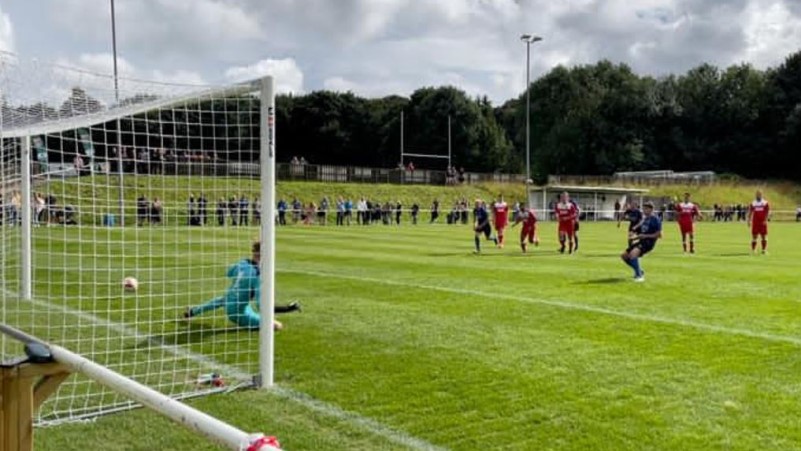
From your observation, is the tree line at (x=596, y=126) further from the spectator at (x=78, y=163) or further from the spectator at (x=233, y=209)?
the spectator at (x=78, y=163)

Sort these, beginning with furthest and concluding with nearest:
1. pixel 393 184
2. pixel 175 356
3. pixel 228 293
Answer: pixel 393 184 < pixel 228 293 < pixel 175 356

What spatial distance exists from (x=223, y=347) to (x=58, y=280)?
7794mm

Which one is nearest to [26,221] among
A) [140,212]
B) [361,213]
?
[140,212]

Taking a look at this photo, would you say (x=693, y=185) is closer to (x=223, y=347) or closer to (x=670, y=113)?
(x=670, y=113)

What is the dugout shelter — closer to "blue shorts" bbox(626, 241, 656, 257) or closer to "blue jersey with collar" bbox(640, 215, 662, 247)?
"blue jersey with collar" bbox(640, 215, 662, 247)

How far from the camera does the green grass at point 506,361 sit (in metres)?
5.95

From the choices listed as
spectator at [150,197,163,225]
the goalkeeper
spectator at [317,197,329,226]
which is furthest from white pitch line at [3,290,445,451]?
spectator at [317,197,329,226]

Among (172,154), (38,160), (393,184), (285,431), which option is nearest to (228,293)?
(172,154)

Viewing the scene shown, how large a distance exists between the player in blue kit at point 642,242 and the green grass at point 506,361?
37 centimetres

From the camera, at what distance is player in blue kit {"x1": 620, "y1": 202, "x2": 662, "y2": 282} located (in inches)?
621

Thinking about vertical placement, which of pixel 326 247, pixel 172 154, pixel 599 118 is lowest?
pixel 326 247

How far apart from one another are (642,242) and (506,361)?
9.03 m

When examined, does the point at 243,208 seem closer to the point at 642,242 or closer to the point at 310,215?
the point at 642,242

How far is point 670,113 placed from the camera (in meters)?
97.8
